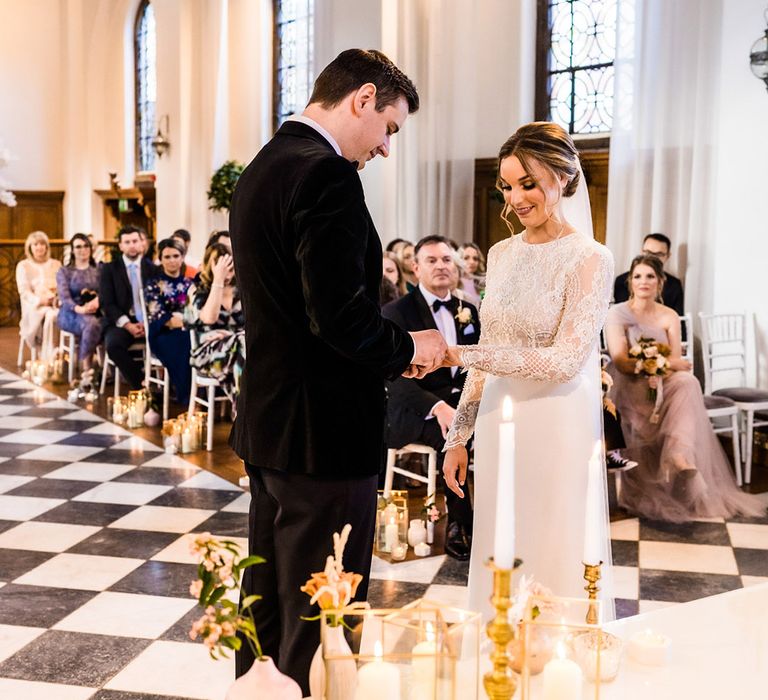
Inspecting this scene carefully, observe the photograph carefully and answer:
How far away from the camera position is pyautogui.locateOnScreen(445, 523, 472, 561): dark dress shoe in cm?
430

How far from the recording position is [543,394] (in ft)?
9.06

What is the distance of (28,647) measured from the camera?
325 cm

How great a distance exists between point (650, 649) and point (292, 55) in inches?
473

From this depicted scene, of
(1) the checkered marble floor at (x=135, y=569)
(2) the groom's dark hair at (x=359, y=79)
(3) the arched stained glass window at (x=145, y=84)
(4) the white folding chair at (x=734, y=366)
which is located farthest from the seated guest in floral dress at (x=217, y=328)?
(3) the arched stained glass window at (x=145, y=84)

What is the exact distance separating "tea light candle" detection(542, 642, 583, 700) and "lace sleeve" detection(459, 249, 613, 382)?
3.81ft

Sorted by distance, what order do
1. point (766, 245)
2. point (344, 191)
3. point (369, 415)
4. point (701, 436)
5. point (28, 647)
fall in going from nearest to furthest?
point (344, 191) < point (369, 415) < point (28, 647) < point (701, 436) < point (766, 245)

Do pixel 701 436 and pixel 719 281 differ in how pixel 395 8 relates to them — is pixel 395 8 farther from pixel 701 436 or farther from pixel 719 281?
pixel 701 436

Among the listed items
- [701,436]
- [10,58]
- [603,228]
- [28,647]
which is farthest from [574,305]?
[10,58]

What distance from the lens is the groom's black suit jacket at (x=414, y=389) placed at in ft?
15.0

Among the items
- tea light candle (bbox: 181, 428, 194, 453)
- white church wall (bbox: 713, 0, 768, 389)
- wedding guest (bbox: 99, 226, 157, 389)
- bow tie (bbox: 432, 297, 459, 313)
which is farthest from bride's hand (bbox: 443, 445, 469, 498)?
wedding guest (bbox: 99, 226, 157, 389)

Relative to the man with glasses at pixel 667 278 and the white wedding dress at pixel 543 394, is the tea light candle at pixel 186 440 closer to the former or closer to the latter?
the man with glasses at pixel 667 278

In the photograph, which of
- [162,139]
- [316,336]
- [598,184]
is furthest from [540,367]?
[162,139]

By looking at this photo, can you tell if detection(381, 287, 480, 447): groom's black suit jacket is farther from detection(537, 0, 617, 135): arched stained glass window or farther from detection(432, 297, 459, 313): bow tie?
detection(537, 0, 617, 135): arched stained glass window

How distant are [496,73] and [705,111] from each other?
306cm
